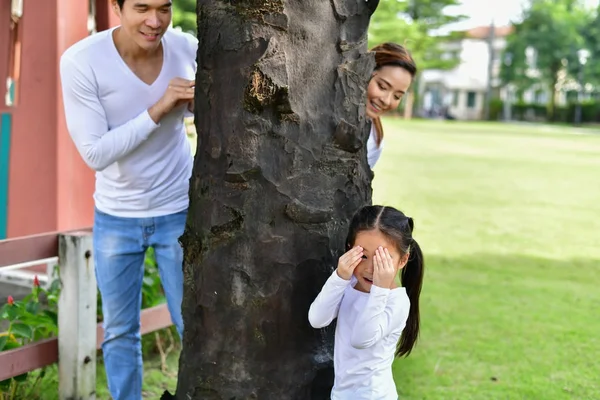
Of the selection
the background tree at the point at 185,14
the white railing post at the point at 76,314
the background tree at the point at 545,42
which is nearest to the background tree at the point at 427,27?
the background tree at the point at 545,42

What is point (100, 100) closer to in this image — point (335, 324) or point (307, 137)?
point (307, 137)

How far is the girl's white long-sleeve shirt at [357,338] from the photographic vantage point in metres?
2.22

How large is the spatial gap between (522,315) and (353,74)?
147 inches

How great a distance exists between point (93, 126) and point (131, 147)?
6.6 inches

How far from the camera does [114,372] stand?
3.02 meters

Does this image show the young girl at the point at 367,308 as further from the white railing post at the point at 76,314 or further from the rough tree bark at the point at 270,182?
the white railing post at the point at 76,314

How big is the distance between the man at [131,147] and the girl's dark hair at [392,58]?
724 millimetres

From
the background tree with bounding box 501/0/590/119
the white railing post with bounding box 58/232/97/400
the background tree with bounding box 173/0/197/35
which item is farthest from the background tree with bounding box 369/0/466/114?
the white railing post with bounding box 58/232/97/400

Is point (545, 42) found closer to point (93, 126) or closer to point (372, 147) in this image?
point (372, 147)

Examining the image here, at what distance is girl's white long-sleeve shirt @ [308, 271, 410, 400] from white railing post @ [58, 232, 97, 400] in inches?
59.8

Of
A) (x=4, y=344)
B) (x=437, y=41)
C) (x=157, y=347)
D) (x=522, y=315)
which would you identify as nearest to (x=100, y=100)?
(x=4, y=344)

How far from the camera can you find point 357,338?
2205 millimetres

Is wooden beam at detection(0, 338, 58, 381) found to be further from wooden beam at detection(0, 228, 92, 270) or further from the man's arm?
the man's arm

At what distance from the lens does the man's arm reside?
2631mm
